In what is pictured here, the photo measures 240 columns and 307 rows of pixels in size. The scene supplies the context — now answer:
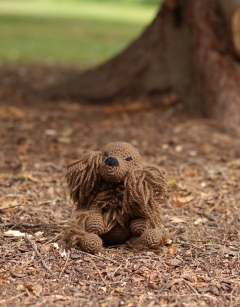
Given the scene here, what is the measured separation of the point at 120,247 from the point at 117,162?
0.52 metres

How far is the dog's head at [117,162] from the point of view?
3.08 meters

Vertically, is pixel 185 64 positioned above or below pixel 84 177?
above

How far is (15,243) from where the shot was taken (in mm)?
3217

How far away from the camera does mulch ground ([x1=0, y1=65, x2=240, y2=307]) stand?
9.12 ft

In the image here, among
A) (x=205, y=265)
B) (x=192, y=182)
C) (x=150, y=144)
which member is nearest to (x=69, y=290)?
(x=205, y=265)

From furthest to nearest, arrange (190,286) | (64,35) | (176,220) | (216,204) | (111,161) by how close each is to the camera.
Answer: (64,35) → (216,204) → (176,220) → (111,161) → (190,286)

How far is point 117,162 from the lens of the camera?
3.09 metres

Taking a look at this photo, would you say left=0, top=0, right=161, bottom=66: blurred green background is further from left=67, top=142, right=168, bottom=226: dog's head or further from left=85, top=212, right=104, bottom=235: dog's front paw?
left=85, top=212, right=104, bottom=235: dog's front paw

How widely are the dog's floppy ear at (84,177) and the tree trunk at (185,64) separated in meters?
3.17

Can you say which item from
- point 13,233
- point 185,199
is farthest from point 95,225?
point 185,199

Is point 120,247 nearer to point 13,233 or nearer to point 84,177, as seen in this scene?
point 84,177

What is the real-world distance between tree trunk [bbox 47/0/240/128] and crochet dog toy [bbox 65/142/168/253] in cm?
310

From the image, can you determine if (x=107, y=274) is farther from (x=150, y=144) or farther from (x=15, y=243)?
(x=150, y=144)

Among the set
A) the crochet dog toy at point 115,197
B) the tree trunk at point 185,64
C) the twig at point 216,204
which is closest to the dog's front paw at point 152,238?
the crochet dog toy at point 115,197
